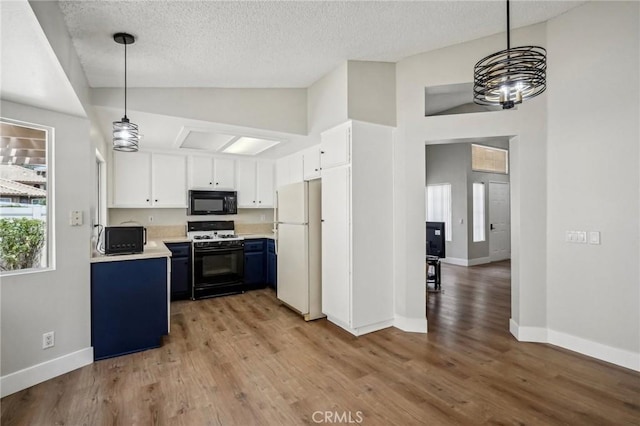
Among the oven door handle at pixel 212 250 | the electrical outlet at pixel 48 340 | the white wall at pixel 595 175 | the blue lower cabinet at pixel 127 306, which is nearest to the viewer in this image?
the electrical outlet at pixel 48 340

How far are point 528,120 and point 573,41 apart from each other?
74 centimetres

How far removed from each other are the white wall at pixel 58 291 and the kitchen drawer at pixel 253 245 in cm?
249

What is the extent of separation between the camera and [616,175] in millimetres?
2643

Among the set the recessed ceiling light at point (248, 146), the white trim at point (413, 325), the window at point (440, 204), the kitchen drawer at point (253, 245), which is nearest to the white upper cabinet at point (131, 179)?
the recessed ceiling light at point (248, 146)

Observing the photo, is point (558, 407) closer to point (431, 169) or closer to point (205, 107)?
point (205, 107)

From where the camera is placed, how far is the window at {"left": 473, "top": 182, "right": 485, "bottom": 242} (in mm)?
7332

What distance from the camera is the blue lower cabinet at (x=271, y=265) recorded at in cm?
495

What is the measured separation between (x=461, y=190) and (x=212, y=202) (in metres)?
5.45

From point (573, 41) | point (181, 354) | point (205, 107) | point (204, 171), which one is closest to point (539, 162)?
point (573, 41)

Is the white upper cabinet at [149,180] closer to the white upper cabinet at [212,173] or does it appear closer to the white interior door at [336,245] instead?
the white upper cabinet at [212,173]

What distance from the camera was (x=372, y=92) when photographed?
3404mm

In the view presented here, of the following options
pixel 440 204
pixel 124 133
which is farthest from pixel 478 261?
pixel 124 133

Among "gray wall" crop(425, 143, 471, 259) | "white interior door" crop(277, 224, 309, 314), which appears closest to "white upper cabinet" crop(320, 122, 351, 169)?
"white interior door" crop(277, 224, 309, 314)

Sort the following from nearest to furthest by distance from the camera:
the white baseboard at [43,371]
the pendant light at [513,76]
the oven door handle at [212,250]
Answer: the pendant light at [513,76], the white baseboard at [43,371], the oven door handle at [212,250]
